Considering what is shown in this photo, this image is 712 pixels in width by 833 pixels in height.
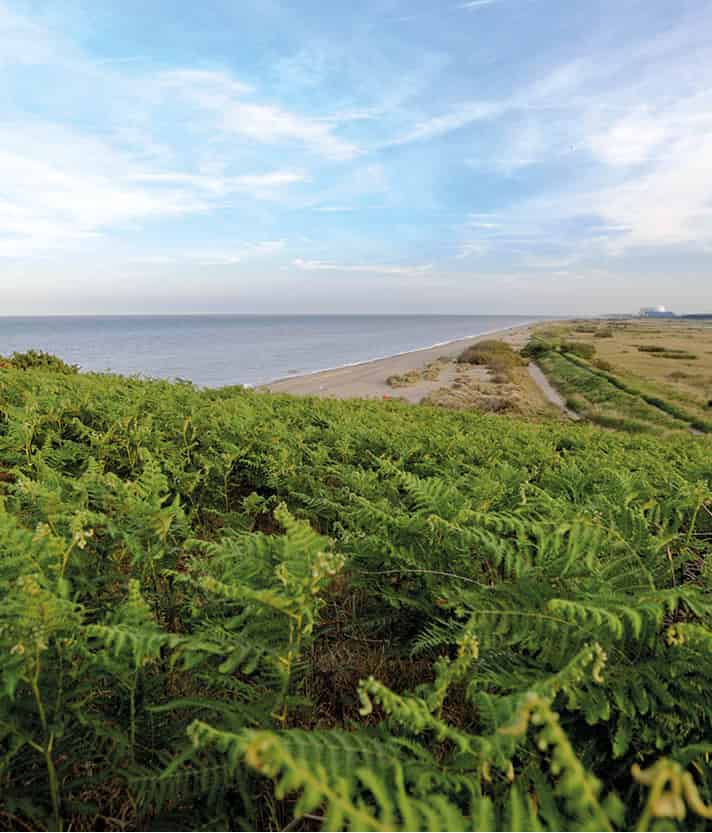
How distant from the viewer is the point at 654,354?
52.3 meters

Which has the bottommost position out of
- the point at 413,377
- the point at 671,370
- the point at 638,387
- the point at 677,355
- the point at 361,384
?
the point at 361,384

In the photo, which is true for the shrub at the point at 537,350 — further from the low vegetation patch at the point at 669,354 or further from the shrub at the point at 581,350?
the low vegetation patch at the point at 669,354

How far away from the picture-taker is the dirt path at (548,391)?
2719 cm

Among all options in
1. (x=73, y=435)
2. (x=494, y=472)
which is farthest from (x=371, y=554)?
(x=73, y=435)

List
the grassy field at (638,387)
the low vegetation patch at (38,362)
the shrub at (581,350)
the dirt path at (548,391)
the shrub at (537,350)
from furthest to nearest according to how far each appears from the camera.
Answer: the shrub at (537,350) → the shrub at (581,350) → the dirt path at (548,391) → the grassy field at (638,387) → the low vegetation patch at (38,362)

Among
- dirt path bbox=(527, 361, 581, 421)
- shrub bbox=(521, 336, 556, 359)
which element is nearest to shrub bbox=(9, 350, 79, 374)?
dirt path bbox=(527, 361, 581, 421)

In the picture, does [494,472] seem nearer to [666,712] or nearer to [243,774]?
[666,712]

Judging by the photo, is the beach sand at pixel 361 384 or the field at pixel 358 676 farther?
the beach sand at pixel 361 384

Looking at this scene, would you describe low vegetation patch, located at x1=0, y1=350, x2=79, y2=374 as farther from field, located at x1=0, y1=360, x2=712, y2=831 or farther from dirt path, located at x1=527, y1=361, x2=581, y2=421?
dirt path, located at x1=527, y1=361, x2=581, y2=421

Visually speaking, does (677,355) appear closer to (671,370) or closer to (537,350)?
(671,370)

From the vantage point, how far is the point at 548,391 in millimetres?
34469

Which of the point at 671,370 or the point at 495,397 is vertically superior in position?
the point at 671,370

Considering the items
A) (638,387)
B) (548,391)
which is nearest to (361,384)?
(548,391)

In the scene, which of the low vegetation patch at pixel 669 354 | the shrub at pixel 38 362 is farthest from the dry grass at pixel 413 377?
the low vegetation patch at pixel 669 354
